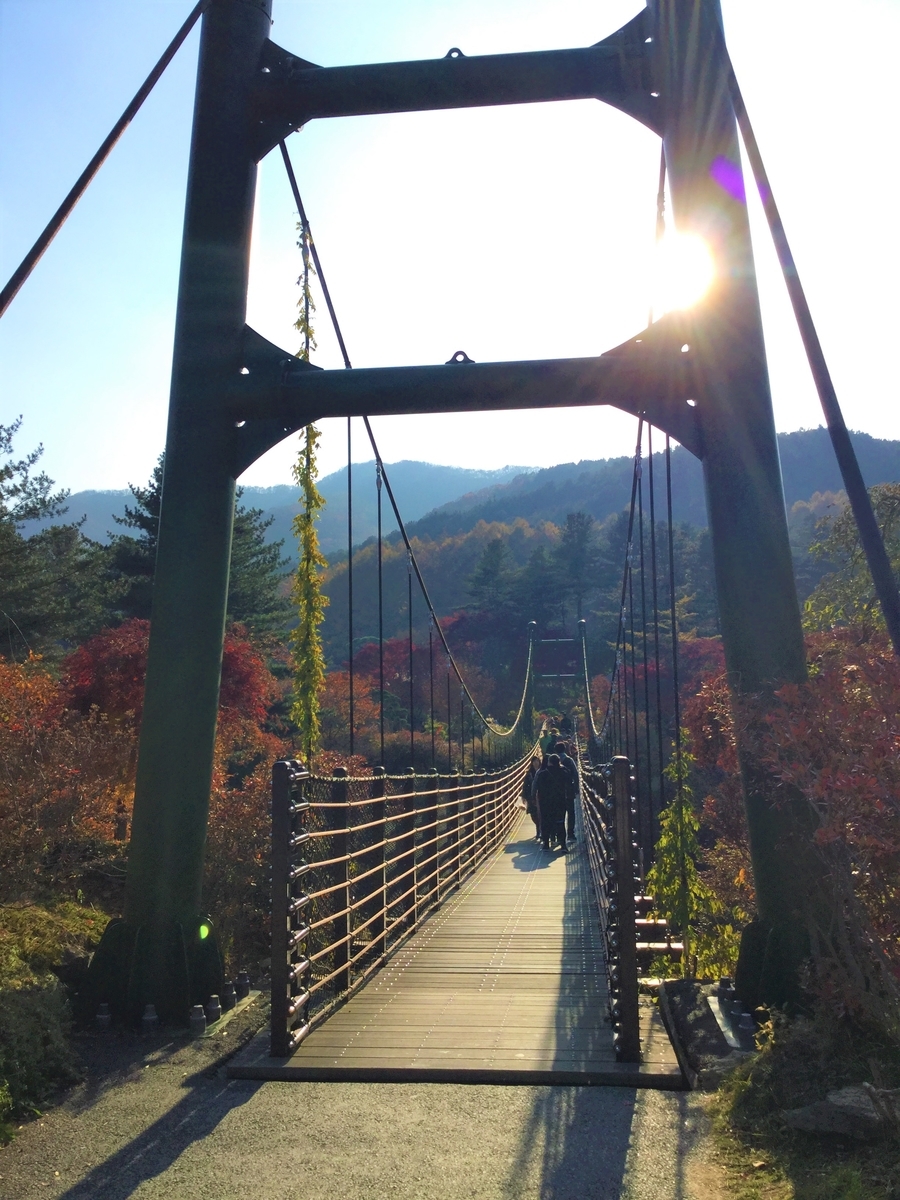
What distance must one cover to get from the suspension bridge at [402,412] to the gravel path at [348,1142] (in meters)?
0.19

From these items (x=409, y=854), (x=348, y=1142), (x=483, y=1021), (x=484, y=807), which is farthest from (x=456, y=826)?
(x=348, y=1142)

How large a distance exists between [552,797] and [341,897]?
8.65 metres

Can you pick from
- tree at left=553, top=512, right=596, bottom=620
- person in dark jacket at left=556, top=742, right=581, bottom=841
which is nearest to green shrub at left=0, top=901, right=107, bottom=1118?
person in dark jacket at left=556, top=742, right=581, bottom=841

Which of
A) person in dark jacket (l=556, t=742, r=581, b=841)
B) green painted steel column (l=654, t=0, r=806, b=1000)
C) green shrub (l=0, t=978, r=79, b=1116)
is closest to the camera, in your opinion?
green shrub (l=0, t=978, r=79, b=1116)

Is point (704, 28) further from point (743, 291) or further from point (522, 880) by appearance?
point (522, 880)

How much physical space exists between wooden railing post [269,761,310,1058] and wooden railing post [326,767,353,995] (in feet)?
2.35

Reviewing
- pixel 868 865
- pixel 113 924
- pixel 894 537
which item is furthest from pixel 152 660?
pixel 894 537

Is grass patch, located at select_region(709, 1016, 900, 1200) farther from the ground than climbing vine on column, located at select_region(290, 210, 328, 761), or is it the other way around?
climbing vine on column, located at select_region(290, 210, 328, 761)

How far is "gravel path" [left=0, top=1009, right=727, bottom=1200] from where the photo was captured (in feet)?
8.25

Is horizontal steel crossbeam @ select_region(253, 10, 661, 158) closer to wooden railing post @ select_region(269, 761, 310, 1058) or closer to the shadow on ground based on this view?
wooden railing post @ select_region(269, 761, 310, 1058)

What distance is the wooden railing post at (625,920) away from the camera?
3465mm

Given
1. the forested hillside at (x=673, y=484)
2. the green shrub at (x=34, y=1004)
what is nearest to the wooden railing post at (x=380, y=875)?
the green shrub at (x=34, y=1004)

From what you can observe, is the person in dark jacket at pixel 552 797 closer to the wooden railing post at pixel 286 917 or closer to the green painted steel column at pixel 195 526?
the green painted steel column at pixel 195 526

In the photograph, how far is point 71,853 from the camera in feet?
20.6
